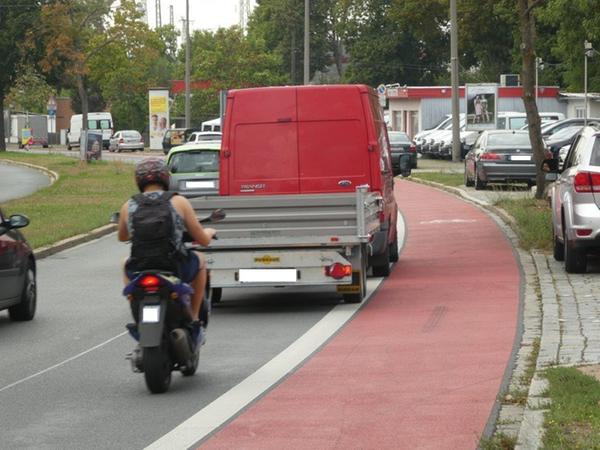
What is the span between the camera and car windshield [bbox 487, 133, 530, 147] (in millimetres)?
39062

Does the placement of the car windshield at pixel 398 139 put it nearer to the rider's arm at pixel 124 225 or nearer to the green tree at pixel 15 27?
the green tree at pixel 15 27

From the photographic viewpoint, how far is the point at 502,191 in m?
39.0

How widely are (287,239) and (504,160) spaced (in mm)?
24048

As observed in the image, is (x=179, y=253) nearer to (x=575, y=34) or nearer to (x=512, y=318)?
(x=512, y=318)

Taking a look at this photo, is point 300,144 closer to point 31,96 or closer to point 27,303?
point 27,303

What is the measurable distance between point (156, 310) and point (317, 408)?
1243 millimetres

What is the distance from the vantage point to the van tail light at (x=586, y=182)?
17328 mm

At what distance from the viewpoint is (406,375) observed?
1078cm

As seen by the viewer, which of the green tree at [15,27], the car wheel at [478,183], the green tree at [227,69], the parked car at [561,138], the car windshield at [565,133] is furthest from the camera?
the green tree at [227,69]

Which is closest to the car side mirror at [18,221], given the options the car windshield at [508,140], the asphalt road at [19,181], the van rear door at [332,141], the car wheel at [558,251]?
the van rear door at [332,141]

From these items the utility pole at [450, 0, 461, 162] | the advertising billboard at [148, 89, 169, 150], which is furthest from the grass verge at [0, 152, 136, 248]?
the advertising billboard at [148, 89, 169, 150]

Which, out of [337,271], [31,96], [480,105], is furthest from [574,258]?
[31,96]

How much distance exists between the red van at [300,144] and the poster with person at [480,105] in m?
45.9

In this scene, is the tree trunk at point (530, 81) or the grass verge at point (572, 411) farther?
the tree trunk at point (530, 81)
